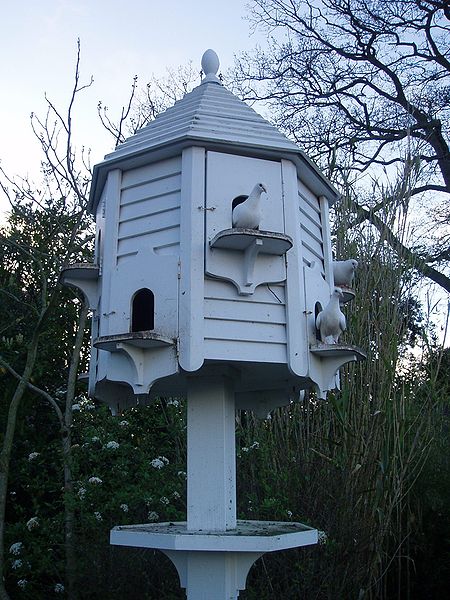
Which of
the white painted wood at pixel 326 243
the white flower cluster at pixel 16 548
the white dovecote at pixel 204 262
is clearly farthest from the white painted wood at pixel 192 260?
the white flower cluster at pixel 16 548

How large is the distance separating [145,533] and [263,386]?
97cm

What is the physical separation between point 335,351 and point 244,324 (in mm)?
412

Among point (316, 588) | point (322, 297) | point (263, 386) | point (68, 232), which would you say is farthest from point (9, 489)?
point (322, 297)

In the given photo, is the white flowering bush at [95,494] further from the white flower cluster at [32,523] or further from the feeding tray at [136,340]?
the feeding tray at [136,340]

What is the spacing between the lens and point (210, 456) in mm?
2707

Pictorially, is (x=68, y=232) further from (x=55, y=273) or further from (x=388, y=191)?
(x=388, y=191)

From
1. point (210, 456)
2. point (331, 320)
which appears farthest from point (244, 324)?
point (210, 456)

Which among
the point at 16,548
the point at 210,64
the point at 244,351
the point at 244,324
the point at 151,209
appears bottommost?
the point at 16,548

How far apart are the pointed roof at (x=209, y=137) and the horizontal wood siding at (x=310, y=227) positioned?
0.07 meters

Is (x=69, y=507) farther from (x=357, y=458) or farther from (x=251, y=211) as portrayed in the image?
(x=251, y=211)

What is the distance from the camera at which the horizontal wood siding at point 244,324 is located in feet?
8.17

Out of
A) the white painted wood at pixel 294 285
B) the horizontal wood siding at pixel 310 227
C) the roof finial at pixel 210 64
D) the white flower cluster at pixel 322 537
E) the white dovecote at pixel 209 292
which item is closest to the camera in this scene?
the white dovecote at pixel 209 292

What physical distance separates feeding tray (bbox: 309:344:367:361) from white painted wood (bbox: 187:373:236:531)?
15.8 inches

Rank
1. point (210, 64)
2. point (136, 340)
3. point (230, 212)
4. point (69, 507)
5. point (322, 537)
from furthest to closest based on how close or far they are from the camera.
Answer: point (69, 507), point (322, 537), point (210, 64), point (230, 212), point (136, 340)
